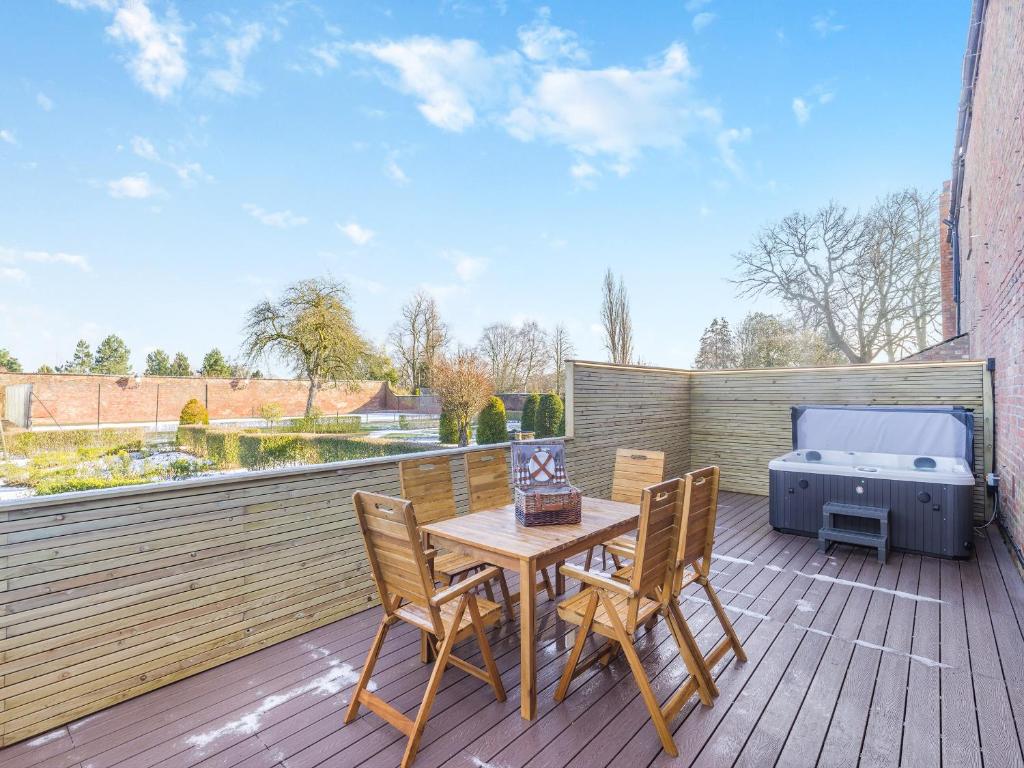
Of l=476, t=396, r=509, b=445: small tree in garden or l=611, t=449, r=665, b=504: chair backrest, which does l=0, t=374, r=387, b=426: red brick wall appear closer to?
l=476, t=396, r=509, b=445: small tree in garden

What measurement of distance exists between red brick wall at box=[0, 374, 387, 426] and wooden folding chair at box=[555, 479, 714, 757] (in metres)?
10.7

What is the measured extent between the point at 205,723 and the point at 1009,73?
562 cm

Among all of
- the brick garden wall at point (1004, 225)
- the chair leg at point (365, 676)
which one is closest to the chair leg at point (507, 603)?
the chair leg at point (365, 676)

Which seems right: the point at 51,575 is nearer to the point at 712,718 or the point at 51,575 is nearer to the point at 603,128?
the point at 712,718

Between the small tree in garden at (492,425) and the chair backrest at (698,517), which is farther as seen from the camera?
the small tree in garden at (492,425)

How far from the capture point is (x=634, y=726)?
179 centimetres

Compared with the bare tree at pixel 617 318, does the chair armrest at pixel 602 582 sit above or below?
below

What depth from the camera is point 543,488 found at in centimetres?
241

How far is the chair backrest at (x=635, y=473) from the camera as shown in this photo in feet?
9.80

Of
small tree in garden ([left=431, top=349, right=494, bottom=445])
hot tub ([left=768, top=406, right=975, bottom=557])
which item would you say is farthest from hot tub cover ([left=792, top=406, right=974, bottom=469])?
small tree in garden ([left=431, top=349, right=494, bottom=445])

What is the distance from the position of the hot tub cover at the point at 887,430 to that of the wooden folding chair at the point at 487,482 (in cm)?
356

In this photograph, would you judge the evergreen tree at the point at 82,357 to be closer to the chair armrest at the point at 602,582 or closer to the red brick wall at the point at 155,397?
the red brick wall at the point at 155,397

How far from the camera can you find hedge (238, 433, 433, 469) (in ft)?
24.0

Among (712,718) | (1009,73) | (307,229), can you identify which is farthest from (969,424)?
(307,229)
